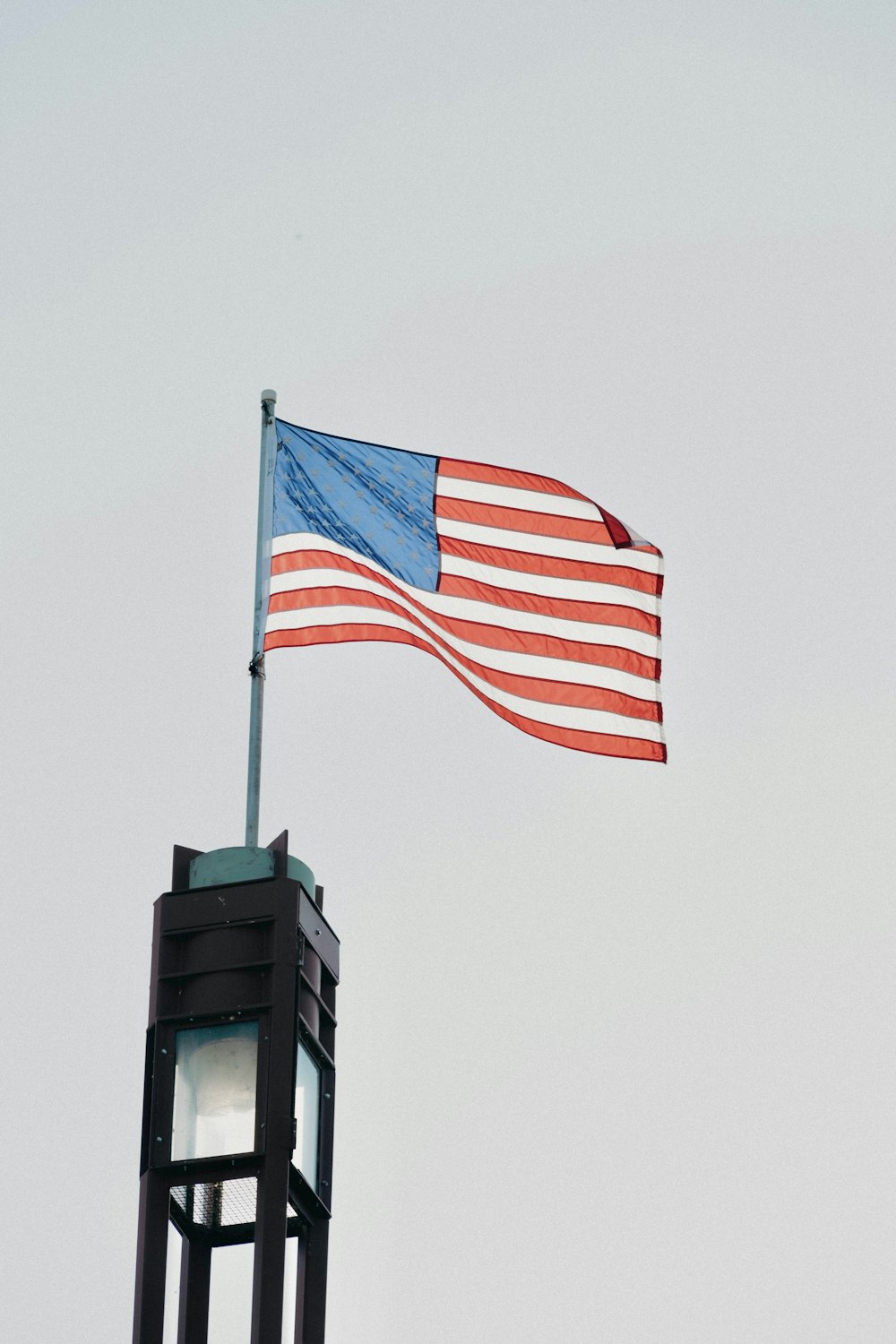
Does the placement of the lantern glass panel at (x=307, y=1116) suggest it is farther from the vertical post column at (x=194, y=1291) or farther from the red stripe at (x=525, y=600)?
the red stripe at (x=525, y=600)

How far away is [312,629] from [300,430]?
199 cm

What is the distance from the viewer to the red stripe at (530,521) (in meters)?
20.8

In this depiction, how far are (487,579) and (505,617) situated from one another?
398mm

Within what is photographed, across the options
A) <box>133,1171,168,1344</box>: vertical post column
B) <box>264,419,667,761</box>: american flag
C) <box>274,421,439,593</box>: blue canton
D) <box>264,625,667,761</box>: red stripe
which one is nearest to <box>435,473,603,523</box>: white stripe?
<box>264,419,667,761</box>: american flag

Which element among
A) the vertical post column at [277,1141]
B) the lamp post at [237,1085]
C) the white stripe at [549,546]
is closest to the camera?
the vertical post column at [277,1141]

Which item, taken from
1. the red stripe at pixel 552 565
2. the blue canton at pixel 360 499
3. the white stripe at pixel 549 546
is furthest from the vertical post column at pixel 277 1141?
the white stripe at pixel 549 546

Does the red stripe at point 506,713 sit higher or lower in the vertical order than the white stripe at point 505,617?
lower

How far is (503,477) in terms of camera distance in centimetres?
2103

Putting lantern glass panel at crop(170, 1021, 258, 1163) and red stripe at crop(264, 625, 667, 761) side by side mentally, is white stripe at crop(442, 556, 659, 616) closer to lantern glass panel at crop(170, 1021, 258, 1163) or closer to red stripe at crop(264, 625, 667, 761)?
red stripe at crop(264, 625, 667, 761)

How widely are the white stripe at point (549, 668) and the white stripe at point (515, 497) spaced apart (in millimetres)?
1246

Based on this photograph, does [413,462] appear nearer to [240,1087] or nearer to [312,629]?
[312,629]

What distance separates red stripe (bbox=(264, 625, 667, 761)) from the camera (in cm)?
1897

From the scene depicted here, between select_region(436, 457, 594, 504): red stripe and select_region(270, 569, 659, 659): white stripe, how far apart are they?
1199mm

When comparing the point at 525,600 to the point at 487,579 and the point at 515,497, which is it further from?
the point at 515,497
